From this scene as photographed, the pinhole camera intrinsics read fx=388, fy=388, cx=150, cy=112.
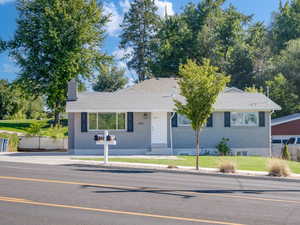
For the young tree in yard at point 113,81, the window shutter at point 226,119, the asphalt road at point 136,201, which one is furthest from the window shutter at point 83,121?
the young tree in yard at point 113,81

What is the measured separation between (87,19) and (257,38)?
26.0m

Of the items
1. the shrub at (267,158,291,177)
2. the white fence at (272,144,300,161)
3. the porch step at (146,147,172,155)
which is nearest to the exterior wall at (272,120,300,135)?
the white fence at (272,144,300,161)

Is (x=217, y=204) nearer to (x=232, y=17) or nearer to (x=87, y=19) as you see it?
(x=87, y=19)

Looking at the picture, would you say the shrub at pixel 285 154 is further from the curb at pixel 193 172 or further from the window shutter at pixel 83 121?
the window shutter at pixel 83 121

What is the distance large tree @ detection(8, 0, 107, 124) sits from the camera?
3719cm

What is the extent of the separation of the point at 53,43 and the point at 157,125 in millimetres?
17120

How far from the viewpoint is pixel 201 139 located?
81.9ft

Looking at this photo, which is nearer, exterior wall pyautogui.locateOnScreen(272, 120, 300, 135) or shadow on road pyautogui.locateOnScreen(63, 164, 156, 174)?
shadow on road pyautogui.locateOnScreen(63, 164, 156, 174)

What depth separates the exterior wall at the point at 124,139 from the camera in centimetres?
2389

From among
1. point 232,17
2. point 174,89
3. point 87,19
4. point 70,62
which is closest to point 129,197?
point 174,89

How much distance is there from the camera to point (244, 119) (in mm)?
25375

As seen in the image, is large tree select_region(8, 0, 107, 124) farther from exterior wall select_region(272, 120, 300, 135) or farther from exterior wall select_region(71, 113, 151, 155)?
exterior wall select_region(272, 120, 300, 135)

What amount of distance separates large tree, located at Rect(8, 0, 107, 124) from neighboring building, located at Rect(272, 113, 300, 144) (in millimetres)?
19450

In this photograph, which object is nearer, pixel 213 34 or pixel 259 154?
pixel 259 154
